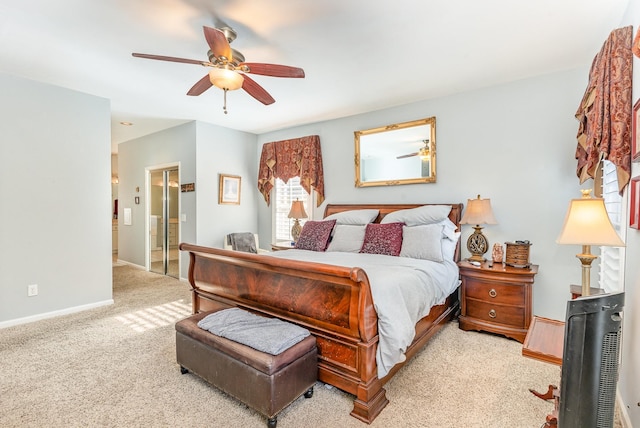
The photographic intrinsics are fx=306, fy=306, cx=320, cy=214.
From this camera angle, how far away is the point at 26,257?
3.35m

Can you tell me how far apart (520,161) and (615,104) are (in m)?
1.37

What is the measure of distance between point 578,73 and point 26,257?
19.8 feet

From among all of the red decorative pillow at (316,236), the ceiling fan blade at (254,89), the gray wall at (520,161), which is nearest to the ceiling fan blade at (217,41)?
the ceiling fan blade at (254,89)

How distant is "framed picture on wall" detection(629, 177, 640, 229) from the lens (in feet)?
A: 5.22

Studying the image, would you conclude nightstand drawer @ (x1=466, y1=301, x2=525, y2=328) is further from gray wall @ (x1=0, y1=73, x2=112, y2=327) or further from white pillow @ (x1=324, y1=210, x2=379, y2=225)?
gray wall @ (x1=0, y1=73, x2=112, y2=327)

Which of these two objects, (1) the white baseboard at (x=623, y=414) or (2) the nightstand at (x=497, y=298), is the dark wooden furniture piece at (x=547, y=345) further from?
(2) the nightstand at (x=497, y=298)

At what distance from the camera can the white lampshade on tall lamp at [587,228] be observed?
1.55 metres

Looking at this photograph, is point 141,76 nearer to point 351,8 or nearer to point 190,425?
point 351,8

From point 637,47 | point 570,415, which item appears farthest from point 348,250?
point 637,47

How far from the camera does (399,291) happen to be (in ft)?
6.96

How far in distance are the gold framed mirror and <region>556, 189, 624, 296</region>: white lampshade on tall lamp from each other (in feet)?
7.21

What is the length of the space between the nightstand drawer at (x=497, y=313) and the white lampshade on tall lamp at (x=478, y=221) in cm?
48

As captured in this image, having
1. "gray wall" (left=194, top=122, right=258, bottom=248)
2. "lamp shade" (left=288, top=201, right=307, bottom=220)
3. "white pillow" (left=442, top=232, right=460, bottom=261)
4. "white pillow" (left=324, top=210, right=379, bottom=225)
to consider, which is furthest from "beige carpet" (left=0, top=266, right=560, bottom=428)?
"lamp shade" (left=288, top=201, right=307, bottom=220)

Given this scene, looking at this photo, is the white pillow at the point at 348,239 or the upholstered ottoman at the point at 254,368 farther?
the white pillow at the point at 348,239
